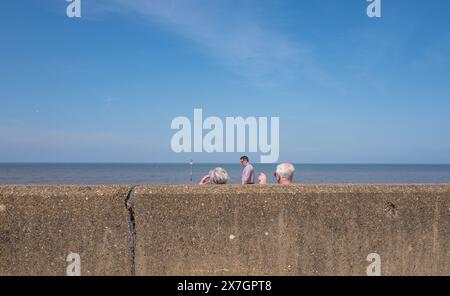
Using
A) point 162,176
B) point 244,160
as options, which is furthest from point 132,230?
point 162,176

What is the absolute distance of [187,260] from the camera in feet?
8.24

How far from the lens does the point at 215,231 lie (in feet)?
8.27

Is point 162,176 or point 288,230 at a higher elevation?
point 288,230

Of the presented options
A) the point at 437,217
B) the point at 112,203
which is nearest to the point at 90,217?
the point at 112,203

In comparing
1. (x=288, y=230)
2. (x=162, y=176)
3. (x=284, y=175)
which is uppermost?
(x=284, y=175)

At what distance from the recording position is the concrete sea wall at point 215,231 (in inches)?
97.9

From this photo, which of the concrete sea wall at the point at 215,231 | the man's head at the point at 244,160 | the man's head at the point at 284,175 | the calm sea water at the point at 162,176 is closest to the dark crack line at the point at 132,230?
the concrete sea wall at the point at 215,231

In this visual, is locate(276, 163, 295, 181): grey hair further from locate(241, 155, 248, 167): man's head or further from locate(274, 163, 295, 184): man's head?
locate(241, 155, 248, 167): man's head

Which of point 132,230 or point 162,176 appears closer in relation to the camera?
point 132,230

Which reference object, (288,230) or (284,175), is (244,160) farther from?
(288,230)

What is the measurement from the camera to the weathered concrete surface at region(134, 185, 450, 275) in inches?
98.8

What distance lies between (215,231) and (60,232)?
3.35 feet
